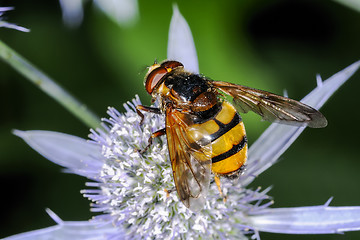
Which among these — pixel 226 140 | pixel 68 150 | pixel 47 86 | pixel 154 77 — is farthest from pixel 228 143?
pixel 47 86

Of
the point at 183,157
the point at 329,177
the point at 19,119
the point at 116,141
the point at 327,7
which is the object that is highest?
the point at 327,7

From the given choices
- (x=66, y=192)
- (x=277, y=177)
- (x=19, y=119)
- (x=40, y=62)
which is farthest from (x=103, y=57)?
(x=277, y=177)

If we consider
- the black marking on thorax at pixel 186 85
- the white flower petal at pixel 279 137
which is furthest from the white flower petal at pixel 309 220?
the black marking on thorax at pixel 186 85

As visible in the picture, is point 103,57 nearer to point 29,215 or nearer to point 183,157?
point 29,215

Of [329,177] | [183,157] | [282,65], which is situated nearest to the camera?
[183,157]

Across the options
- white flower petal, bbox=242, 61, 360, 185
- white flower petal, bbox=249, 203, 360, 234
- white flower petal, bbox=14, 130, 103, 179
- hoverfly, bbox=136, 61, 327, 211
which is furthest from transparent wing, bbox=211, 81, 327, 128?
white flower petal, bbox=14, 130, 103, 179

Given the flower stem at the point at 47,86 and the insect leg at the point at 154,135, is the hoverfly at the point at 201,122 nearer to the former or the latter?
the insect leg at the point at 154,135

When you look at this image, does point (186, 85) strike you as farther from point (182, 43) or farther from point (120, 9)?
point (120, 9)

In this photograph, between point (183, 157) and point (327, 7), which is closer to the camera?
point (183, 157)
